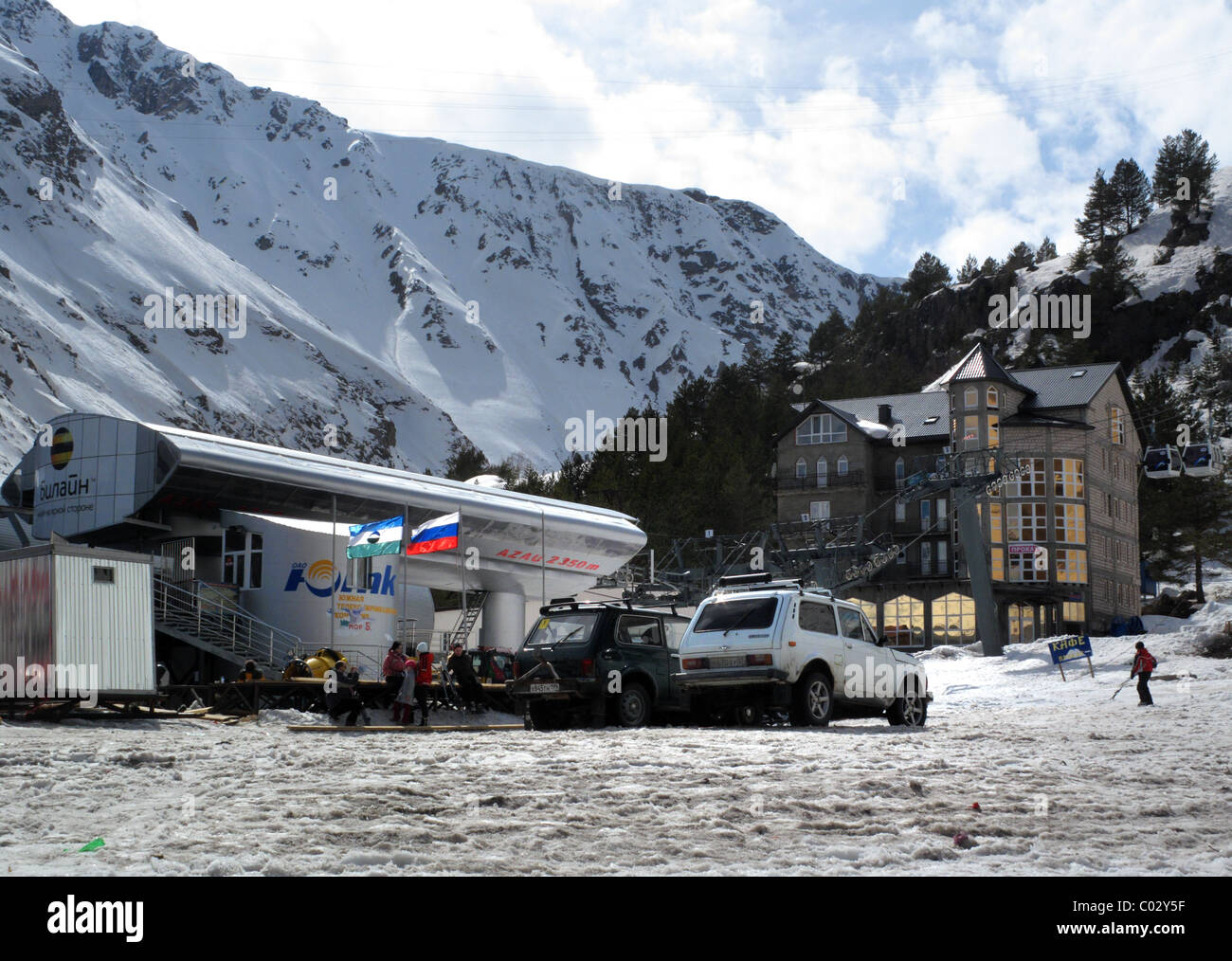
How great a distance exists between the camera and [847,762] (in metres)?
11.7

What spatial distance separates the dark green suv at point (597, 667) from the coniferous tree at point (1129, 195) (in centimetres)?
13739

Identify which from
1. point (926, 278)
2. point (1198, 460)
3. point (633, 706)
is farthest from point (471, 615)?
point (926, 278)

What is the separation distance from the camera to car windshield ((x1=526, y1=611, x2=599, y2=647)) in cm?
1886

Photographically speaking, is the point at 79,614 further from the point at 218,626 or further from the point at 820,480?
the point at 820,480

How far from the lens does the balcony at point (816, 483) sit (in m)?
71.9

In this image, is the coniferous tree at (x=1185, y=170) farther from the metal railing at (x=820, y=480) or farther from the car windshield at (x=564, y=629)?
the car windshield at (x=564, y=629)

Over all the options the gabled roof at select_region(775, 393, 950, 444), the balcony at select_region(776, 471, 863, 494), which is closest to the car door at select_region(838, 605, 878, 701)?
the gabled roof at select_region(775, 393, 950, 444)

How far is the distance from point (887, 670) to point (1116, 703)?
7304mm

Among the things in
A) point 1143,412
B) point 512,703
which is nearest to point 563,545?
point 512,703

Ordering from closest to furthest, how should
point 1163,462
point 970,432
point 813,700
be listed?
point 813,700 < point 1163,462 < point 970,432

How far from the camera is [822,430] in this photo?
7362cm

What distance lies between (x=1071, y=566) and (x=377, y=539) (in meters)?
42.2

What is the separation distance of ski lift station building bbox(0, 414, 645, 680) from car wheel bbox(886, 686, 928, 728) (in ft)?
41.8
